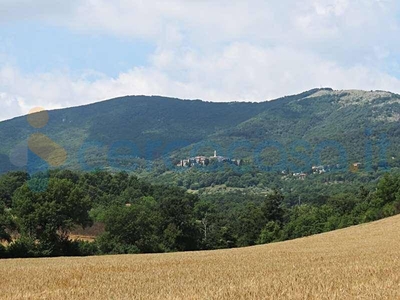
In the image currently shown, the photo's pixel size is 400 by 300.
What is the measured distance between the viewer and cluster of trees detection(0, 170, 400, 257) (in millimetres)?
65875

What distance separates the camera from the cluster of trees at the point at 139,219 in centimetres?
6588

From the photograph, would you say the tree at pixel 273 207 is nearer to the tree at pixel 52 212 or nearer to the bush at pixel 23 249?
the tree at pixel 52 212

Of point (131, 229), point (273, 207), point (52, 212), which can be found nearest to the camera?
point (52, 212)

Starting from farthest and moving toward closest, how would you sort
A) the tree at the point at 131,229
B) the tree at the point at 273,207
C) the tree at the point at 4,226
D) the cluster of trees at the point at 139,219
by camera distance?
1. the tree at the point at 273,207
2. the tree at the point at 131,229
3. the tree at the point at 4,226
4. the cluster of trees at the point at 139,219

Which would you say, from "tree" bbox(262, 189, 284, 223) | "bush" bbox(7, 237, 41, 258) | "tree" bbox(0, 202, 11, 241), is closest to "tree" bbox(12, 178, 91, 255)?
"tree" bbox(0, 202, 11, 241)

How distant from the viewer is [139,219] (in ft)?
253

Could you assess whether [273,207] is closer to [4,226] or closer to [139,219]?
[139,219]

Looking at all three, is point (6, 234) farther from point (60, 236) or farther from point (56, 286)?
Result: point (56, 286)

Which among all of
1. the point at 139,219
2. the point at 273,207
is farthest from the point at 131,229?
the point at 273,207

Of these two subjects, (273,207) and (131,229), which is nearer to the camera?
(131,229)

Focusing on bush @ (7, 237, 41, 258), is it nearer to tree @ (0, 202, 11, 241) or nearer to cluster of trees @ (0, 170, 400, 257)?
cluster of trees @ (0, 170, 400, 257)

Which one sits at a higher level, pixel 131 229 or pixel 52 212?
pixel 52 212

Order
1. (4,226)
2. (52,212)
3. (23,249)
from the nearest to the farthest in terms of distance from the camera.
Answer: (23,249) < (52,212) < (4,226)

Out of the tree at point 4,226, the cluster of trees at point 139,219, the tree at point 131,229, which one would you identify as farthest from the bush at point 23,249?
the tree at point 131,229
